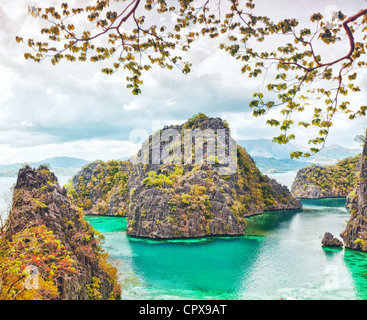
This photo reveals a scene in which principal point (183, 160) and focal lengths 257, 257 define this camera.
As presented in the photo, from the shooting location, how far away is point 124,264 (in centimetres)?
3206

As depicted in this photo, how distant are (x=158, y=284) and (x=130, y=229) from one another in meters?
22.1

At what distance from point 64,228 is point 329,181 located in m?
111

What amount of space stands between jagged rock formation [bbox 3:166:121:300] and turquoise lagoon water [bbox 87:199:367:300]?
19.8 feet

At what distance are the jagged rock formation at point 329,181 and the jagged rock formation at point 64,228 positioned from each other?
105085 millimetres

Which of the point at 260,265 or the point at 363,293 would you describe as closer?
the point at 363,293

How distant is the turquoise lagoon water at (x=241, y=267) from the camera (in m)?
23.3

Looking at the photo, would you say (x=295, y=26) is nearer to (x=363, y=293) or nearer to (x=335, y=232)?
(x=363, y=293)

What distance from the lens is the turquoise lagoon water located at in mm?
23266

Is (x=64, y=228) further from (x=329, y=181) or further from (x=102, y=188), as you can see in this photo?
(x=329, y=181)

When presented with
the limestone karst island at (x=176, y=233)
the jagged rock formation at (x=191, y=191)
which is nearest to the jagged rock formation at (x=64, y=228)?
the limestone karst island at (x=176, y=233)

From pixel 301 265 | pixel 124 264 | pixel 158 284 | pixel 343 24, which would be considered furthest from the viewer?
pixel 124 264

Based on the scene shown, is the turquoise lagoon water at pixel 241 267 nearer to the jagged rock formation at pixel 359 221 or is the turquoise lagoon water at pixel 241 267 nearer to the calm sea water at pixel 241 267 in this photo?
the calm sea water at pixel 241 267
